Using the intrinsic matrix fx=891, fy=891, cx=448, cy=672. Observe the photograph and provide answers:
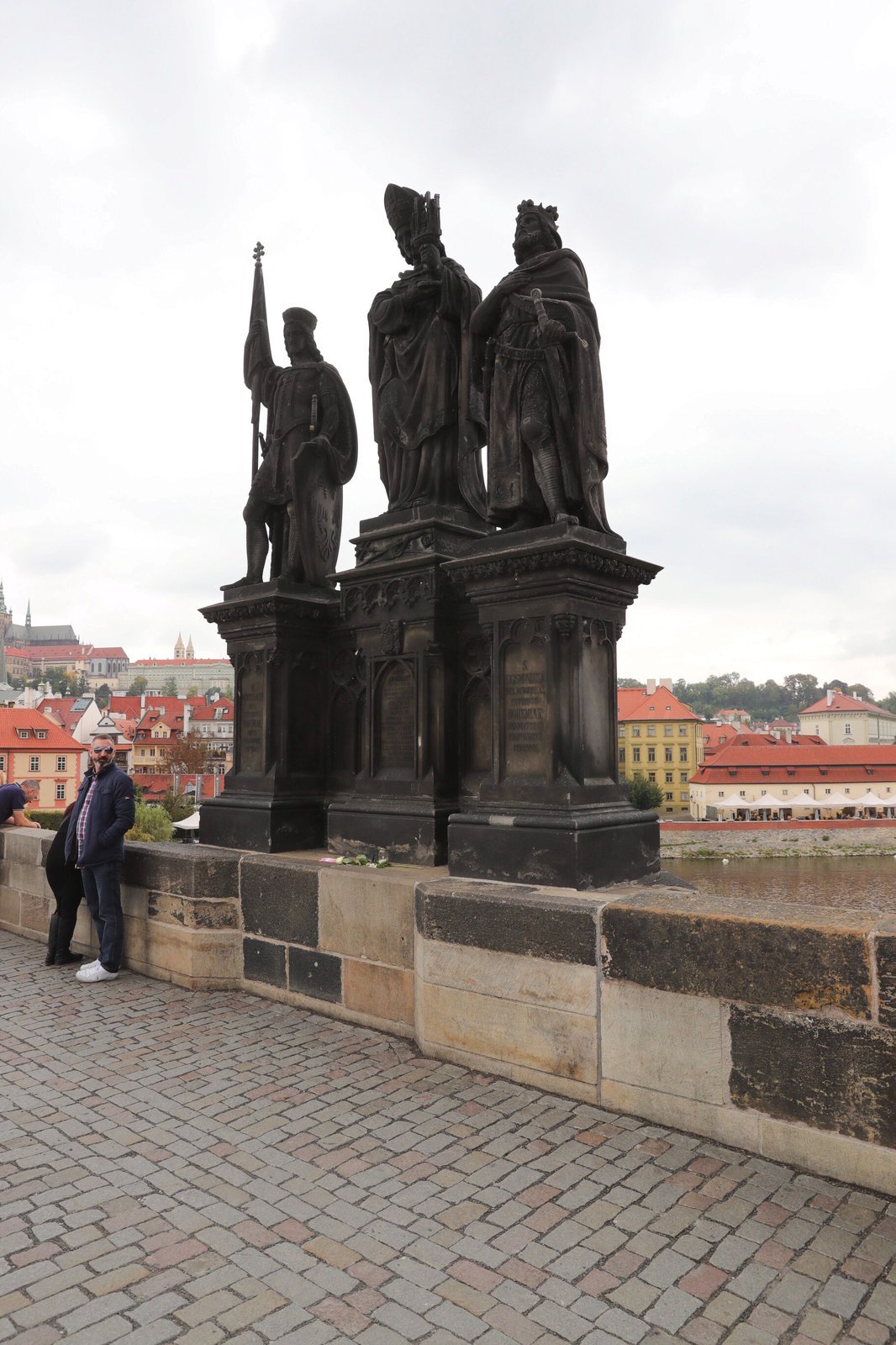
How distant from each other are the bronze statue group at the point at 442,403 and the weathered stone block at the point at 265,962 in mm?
2656

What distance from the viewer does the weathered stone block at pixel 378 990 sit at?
4.52 m

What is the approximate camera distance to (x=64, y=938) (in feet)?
20.7

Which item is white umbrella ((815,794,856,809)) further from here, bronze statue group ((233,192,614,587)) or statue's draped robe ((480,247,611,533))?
statue's draped robe ((480,247,611,533))

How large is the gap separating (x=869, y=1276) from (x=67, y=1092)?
310cm

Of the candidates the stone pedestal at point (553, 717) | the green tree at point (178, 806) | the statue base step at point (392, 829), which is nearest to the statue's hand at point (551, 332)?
the stone pedestal at point (553, 717)

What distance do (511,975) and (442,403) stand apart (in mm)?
3856

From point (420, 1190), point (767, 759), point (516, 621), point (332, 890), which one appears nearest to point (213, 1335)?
point (420, 1190)

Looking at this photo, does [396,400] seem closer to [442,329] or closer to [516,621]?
[442,329]

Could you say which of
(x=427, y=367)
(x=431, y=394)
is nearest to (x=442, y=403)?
(x=431, y=394)

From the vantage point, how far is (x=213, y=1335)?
2.16 m

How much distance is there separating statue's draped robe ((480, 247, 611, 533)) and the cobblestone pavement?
120 inches

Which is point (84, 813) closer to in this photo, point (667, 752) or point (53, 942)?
point (53, 942)

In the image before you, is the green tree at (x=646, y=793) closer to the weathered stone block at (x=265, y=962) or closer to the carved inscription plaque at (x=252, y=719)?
the carved inscription plaque at (x=252, y=719)

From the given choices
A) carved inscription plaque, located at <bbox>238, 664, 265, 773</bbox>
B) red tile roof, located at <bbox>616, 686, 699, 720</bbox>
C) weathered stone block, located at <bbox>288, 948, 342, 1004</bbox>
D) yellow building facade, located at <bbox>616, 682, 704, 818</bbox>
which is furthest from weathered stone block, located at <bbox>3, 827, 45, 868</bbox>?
red tile roof, located at <bbox>616, 686, 699, 720</bbox>
